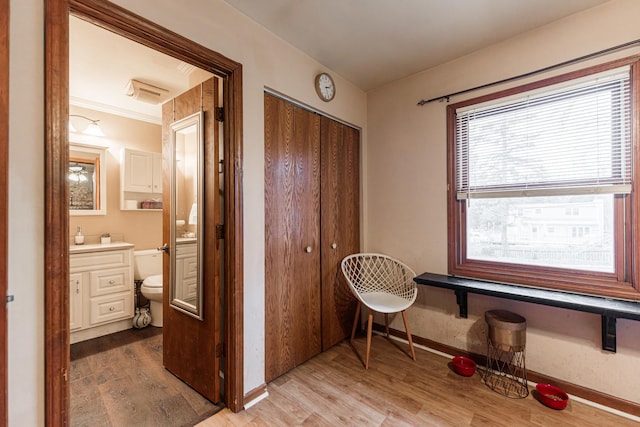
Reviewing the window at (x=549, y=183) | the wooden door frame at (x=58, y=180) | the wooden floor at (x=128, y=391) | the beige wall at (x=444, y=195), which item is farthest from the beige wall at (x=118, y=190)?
the window at (x=549, y=183)

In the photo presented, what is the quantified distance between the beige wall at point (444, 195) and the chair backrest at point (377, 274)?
0.38ft

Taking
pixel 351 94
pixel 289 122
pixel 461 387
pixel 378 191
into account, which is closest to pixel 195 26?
pixel 289 122

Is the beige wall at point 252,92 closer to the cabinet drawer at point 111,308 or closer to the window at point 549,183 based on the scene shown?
the window at point 549,183

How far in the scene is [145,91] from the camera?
2.63m

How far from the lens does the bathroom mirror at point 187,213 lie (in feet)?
6.00

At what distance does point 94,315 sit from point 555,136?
4288 mm

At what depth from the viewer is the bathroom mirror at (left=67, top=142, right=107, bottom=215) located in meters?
2.94

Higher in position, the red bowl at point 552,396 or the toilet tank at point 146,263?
the toilet tank at point 146,263

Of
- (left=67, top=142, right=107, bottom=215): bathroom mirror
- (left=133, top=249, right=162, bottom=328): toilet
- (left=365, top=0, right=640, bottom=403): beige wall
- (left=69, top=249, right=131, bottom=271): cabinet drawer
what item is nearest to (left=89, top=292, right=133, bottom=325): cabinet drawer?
(left=133, top=249, right=162, bottom=328): toilet

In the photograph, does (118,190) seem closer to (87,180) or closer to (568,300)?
(87,180)

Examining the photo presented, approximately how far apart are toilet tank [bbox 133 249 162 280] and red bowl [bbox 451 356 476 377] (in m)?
3.31

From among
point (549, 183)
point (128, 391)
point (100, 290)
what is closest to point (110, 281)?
point (100, 290)

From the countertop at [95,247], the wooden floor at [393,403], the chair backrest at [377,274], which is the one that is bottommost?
the wooden floor at [393,403]

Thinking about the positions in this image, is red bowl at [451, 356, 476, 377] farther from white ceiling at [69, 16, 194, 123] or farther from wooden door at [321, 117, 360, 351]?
white ceiling at [69, 16, 194, 123]
